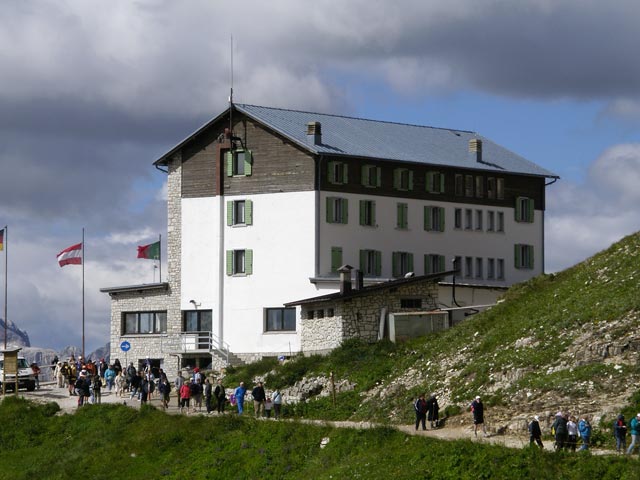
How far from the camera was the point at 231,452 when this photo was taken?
6144 centimetres

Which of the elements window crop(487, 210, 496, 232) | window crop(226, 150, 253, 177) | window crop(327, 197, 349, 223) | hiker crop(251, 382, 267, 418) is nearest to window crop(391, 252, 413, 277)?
window crop(327, 197, 349, 223)

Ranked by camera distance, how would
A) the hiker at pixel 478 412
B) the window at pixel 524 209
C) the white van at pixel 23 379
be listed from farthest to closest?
the window at pixel 524 209 < the white van at pixel 23 379 < the hiker at pixel 478 412

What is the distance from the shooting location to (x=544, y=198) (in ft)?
315

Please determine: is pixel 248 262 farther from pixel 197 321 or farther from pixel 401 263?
pixel 401 263

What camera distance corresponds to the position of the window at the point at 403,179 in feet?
288

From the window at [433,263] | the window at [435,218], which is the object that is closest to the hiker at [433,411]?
the window at [433,263]

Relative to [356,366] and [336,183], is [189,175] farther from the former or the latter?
[356,366]

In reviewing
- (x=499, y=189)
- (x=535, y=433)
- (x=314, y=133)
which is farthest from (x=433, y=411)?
(x=499, y=189)

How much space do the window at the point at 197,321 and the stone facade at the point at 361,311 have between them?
1102cm

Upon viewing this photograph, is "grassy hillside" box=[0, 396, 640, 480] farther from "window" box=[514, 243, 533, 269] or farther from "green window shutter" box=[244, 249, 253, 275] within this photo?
"window" box=[514, 243, 533, 269]

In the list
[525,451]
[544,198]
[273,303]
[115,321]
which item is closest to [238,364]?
[273,303]

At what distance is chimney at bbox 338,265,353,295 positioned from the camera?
247 feet

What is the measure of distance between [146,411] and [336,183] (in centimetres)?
1977

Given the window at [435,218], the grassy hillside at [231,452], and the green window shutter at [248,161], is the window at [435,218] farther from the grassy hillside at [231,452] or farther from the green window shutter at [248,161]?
the grassy hillside at [231,452]
